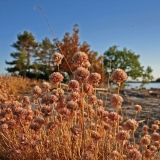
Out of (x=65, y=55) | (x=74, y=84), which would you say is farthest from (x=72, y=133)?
(x=65, y=55)

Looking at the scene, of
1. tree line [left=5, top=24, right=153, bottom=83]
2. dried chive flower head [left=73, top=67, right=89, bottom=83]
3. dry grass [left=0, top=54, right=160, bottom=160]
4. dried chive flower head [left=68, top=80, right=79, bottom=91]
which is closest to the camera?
dried chive flower head [left=73, top=67, right=89, bottom=83]

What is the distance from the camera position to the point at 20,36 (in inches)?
1480

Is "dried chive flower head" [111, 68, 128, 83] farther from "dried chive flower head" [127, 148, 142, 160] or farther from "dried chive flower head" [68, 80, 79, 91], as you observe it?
"dried chive flower head" [127, 148, 142, 160]

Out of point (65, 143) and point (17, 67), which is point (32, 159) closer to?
point (65, 143)

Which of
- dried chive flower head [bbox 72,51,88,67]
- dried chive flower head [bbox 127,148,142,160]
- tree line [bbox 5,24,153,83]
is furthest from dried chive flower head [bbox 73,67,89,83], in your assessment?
tree line [bbox 5,24,153,83]

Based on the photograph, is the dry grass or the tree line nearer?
the dry grass

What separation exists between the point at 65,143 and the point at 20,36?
121ft

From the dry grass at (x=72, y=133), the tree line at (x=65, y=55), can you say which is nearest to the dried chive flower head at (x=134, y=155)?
the dry grass at (x=72, y=133)

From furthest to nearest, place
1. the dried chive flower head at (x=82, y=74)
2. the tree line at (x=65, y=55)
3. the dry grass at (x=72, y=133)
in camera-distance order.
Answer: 1. the tree line at (x=65, y=55)
2. the dry grass at (x=72, y=133)
3. the dried chive flower head at (x=82, y=74)

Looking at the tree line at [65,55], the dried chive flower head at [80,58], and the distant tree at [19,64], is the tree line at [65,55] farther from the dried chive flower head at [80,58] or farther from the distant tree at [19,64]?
the dried chive flower head at [80,58]

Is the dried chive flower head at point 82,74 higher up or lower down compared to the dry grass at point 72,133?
higher up

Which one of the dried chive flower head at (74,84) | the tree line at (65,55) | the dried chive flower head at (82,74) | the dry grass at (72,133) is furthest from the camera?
the tree line at (65,55)

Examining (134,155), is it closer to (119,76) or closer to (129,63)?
(119,76)

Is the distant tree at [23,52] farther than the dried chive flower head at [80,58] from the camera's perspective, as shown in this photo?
Yes
